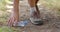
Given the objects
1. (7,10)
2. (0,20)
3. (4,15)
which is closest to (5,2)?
(7,10)

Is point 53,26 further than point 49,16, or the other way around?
point 49,16

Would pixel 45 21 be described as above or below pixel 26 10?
below

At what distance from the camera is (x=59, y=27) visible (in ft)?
10.6

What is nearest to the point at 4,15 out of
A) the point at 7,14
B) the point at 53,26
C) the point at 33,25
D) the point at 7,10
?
the point at 7,14

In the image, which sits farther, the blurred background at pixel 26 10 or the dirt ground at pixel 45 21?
the blurred background at pixel 26 10

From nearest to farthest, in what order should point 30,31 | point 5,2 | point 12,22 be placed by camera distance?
point 30,31 < point 12,22 < point 5,2

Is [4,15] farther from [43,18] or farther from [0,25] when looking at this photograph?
[43,18]

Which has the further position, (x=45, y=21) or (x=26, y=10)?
(x=26, y=10)

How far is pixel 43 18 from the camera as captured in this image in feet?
11.9

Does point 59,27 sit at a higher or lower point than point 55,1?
lower

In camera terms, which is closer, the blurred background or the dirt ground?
the dirt ground

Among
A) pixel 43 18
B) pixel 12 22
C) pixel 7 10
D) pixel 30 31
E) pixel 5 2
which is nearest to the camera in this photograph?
pixel 30 31

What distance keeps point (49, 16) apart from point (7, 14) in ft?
2.53

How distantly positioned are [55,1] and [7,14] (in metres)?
1.38
